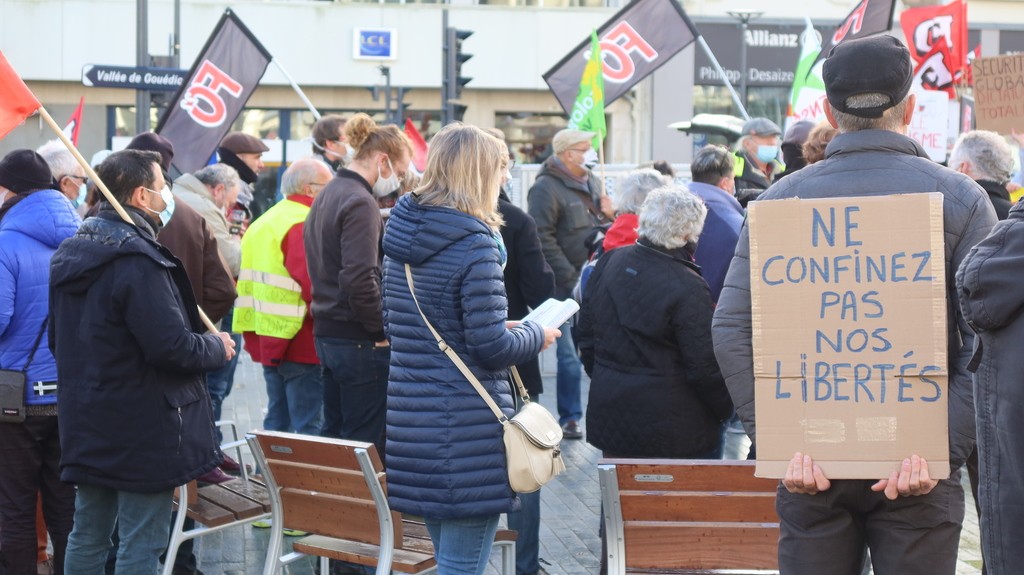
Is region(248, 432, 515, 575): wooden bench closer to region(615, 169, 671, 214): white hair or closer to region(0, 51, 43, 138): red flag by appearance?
region(0, 51, 43, 138): red flag

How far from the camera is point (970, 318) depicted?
271 centimetres

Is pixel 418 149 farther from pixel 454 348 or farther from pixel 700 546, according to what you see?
pixel 700 546

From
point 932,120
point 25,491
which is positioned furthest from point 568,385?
point 25,491

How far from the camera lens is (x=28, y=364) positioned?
5.51m

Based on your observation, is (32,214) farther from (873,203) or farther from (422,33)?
(422,33)

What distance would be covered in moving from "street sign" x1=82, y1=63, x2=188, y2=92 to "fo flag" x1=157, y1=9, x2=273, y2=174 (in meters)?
1.95

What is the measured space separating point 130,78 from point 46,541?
653cm

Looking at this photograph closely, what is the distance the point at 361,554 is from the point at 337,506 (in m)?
0.20

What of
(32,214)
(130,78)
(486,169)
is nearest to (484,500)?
(486,169)

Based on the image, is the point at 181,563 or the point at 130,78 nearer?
the point at 181,563

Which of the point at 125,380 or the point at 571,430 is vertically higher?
the point at 125,380

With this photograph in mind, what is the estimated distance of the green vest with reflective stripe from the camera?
707 centimetres

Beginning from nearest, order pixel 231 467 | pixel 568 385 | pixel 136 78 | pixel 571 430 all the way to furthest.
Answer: pixel 231 467 → pixel 571 430 → pixel 568 385 → pixel 136 78

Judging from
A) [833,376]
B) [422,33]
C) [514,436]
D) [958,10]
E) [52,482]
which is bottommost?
[52,482]
